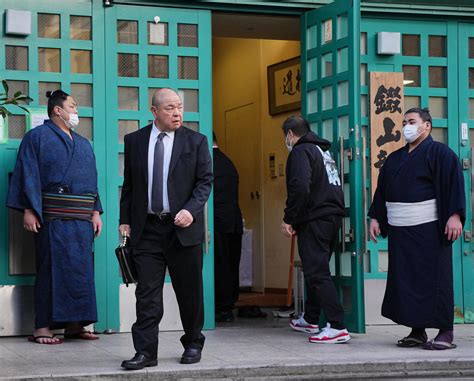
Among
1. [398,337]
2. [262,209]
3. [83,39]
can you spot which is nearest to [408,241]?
[398,337]

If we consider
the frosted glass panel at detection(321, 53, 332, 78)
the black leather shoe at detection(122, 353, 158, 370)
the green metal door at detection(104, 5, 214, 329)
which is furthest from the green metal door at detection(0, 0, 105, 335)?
the black leather shoe at detection(122, 353, 158, 370)

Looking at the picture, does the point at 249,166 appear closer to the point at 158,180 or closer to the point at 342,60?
the point at 342,60

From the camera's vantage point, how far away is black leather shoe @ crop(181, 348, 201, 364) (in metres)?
7.00

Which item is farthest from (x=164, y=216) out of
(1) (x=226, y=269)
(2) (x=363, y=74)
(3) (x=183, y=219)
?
(1) (x=226, y=269)

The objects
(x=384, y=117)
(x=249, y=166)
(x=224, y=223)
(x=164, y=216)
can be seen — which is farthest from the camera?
(x=249, y=166)

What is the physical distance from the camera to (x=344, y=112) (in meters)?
8.77

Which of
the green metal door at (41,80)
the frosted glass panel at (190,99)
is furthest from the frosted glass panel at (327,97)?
the green metal door at (41,80)

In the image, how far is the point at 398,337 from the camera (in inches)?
338

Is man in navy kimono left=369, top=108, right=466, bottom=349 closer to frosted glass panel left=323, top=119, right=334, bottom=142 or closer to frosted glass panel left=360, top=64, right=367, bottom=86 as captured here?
frosted glass panel left=323, top=119, right=334, bottom=142

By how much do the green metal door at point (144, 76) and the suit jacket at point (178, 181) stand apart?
184 centimetres

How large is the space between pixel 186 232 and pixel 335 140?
97.0 inches

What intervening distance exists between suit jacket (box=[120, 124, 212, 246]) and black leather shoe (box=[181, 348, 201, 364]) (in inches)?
29.3

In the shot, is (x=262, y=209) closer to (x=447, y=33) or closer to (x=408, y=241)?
(x=447, y=33)

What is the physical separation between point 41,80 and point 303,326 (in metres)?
3.08
